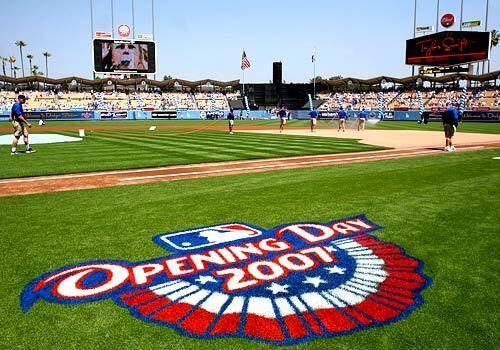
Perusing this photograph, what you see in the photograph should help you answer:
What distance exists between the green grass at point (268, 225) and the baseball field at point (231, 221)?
0.02 m

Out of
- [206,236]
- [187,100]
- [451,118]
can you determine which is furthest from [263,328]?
[187,100]

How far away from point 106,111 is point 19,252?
67177mm

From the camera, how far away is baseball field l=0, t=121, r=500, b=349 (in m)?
2.93

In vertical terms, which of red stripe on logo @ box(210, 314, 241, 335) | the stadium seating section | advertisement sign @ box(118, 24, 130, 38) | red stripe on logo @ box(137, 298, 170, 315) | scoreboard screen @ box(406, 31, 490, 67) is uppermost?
advertisement sign @ box(118, 24, 130, 38)

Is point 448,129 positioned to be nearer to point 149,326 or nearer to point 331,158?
point 331,158

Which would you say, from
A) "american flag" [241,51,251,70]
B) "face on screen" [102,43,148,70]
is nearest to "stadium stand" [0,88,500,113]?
"face on screen" [102,43,148,70]

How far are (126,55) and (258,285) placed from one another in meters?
58.9

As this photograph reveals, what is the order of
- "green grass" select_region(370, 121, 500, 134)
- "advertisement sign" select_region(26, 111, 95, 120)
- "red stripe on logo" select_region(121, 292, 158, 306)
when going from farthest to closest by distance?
"advertisement sign" select_region(26, 111, 95, 120) → "green grass" select_region(370, 121, 500, 134) → "red stripe on logo" select_region(121, 292, 158, 306)

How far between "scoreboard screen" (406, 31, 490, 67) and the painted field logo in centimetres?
6248

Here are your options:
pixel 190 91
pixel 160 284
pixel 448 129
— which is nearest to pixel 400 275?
pixel 160 284

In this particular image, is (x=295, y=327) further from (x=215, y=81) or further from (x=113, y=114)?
(x=215, y=81)

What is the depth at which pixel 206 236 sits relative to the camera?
17.1 feet

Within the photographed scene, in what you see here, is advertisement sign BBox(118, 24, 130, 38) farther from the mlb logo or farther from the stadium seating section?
the mlb logo

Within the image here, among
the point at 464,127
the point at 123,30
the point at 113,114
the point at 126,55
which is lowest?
the point at 464,127
